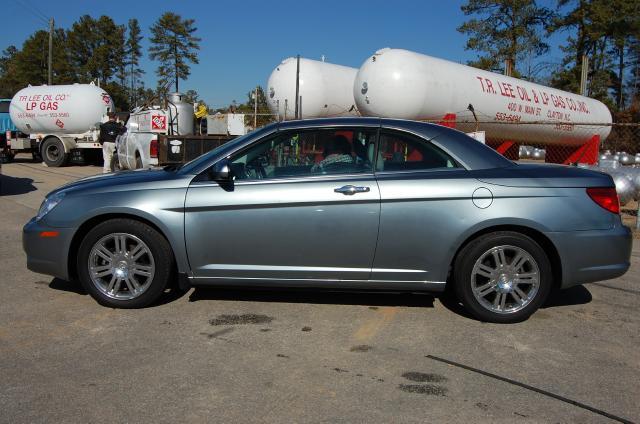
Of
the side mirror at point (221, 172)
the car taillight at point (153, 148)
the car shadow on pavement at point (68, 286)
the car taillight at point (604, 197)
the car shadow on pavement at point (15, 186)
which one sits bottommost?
the car shadow on pavement at point (68, 286)

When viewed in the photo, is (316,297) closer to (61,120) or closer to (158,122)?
(158,122)

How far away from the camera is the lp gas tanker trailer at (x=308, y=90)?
1692cm

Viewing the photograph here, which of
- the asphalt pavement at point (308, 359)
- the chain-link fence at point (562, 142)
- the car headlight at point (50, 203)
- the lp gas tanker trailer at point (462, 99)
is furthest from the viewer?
the lp gas tanker trailer at point (462, 99)

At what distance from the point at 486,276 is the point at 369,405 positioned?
5.92 feet

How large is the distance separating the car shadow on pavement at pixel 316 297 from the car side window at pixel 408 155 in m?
1.24

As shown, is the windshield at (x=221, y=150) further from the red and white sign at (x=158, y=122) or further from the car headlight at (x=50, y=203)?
the red and white sign at (x=158, y=122)

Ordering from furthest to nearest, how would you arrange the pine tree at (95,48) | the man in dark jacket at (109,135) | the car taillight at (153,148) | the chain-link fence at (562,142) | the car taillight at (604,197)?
the pine tree at (95,48), the man in dark jacket at (109,135), the car taillight at (153,148), the chain-link fence at (562,142), the car taillight at (604,197)

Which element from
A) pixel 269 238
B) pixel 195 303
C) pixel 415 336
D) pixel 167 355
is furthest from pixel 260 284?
pixel 415 336

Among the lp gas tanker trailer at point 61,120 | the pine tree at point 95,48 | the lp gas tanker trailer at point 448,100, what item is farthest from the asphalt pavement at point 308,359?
the pine tree at point 95,48

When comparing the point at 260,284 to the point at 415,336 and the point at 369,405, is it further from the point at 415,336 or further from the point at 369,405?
the point at 369,405

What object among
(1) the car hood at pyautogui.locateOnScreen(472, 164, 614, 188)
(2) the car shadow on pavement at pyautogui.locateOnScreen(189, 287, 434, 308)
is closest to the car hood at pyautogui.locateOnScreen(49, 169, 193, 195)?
(2) the car shadow on pavement at pyautogui.locateOnScreen(189, 287, 434, 308)

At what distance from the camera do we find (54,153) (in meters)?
21.1

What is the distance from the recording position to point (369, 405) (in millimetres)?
3123

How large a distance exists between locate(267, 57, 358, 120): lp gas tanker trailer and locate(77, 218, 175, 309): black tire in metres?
12.3
